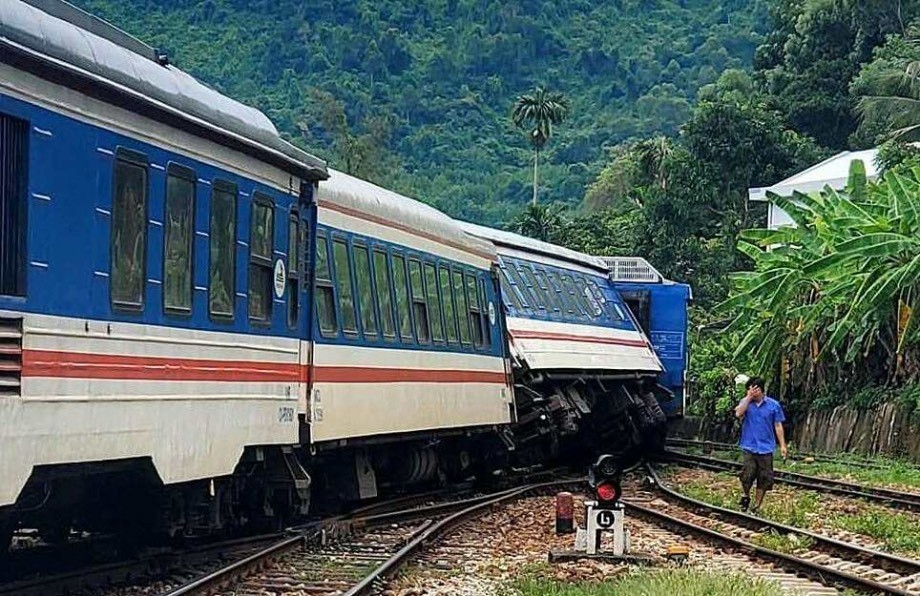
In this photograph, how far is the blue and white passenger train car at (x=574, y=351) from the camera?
2073cm

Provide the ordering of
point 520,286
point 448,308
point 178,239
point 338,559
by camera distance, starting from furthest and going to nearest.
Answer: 1. point 520,286
2. point 448,308
3. point 338,559
4. point 178,239

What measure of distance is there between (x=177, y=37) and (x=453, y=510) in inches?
3362

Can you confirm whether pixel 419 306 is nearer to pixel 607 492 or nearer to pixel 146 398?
pixel 607 492

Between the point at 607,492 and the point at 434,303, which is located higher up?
the point at 434,303

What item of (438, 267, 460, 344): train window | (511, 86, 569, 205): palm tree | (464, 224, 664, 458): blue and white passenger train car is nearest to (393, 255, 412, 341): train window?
(438, 267, 460, 344): train window

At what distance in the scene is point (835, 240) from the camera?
89.8ft

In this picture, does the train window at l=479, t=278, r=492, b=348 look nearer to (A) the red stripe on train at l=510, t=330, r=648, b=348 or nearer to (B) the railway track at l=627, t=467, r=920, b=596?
(A) the red stripe on train at l=510, t=330, r=648, b=348

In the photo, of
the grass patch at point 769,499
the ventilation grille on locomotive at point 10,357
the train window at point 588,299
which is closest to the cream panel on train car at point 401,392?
the grass patch at point 769,499

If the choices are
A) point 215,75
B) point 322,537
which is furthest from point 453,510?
point 215,75

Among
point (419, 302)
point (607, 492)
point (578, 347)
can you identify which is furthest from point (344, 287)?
point (578, 347)

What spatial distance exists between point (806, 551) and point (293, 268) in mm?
5270

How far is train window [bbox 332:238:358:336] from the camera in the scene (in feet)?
42.9

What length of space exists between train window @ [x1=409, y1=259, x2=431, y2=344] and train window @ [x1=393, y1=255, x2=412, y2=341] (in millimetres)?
207

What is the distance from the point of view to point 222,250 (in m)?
10.3
